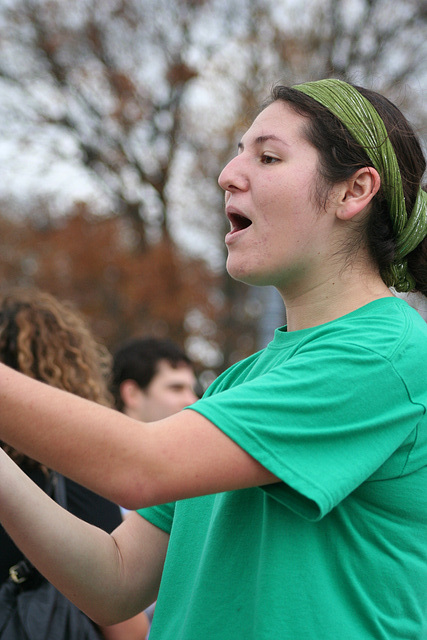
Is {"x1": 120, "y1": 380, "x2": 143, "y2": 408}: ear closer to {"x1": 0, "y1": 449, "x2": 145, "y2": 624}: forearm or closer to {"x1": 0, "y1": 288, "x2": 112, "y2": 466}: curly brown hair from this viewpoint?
{"x1": 0, "y1": 288, "x2": 112, "y2": 466}: curly brown hair

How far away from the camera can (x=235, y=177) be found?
1694mm

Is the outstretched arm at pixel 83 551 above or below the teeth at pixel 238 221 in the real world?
below

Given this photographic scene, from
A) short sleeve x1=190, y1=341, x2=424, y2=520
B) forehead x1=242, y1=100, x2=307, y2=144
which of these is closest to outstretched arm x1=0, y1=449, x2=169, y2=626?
short sleeve x1=190, y1=341, x2=424, y2=520

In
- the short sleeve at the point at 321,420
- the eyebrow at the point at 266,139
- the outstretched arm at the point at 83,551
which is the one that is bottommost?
the outstretched arm at the point at 83,551

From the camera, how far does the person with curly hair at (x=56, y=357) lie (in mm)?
2719

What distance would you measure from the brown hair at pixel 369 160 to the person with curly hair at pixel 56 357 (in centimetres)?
148

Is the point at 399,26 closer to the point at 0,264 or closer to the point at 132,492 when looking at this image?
the point at 0,264

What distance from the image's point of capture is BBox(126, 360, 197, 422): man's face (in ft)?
15.8

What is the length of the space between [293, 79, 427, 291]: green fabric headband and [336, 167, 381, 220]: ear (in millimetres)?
26

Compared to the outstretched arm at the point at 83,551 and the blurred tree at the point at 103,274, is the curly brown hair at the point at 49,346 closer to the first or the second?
the outstretched arm at the point at 83,551

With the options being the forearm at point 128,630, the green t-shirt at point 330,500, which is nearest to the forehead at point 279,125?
the green t-shirt at point 330,500

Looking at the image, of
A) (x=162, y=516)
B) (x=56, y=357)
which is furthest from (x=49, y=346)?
(x=162, y=516)

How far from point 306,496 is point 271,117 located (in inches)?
34.6

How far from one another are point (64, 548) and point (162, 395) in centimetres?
310
